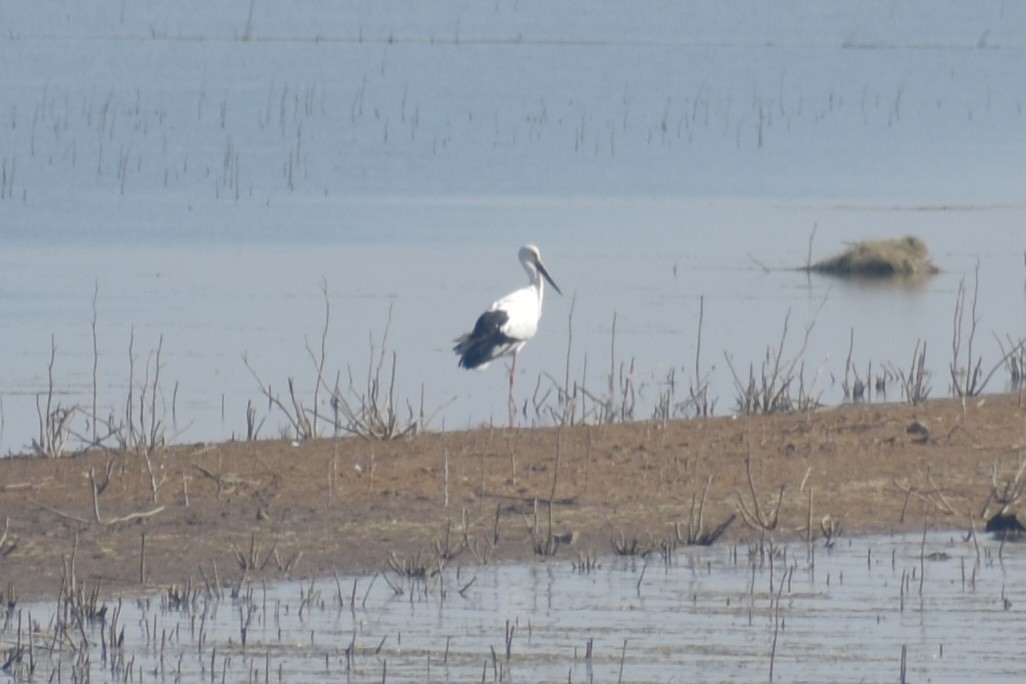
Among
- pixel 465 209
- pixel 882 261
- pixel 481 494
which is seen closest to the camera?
pixel 481 494

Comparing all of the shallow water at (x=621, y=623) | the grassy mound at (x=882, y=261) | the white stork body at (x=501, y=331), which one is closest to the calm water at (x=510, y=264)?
the shallow water at (x=621, y=623)

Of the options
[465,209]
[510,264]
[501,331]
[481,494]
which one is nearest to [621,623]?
[481,494]

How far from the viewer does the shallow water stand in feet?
24.1

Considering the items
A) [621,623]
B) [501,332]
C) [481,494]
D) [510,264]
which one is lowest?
[621,623]

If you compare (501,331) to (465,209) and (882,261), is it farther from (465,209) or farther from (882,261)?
(465,209)

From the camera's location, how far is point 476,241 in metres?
25.5

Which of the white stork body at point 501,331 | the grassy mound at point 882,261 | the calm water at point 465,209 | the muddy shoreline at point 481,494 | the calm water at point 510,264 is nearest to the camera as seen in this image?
the calm water at point 510,264

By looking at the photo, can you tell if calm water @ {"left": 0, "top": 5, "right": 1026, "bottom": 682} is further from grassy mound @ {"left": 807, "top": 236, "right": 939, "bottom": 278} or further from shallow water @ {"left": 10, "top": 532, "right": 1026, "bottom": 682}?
grassy mound @ {"left": 807, "top": 236, "right": 939, "bottom": 278}

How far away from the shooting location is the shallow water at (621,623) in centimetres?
734

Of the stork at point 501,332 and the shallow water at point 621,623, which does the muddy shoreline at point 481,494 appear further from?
the stork at point 501,332

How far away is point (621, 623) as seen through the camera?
7.98 m

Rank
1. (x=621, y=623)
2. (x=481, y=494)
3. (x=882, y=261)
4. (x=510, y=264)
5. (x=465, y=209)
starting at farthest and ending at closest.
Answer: (x=465, y=209) → (x=510, y=264) → (x=882, y=261) → (x=481, y=494) → (x=621, y=623)

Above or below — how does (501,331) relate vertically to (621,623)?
above

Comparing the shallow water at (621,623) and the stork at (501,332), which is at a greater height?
the stork at (501,332)
